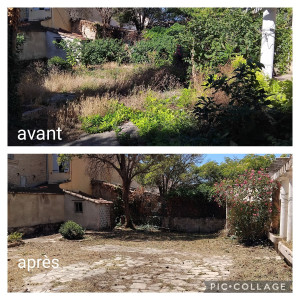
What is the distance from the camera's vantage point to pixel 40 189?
14734 millimetres

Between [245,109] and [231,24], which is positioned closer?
[245,109]

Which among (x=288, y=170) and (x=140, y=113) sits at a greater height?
(x=140, y=113)

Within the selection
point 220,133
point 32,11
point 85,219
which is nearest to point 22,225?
point 85,219

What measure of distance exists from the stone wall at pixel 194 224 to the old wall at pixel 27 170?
5.46 metres

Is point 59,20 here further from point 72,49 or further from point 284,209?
point 284,209

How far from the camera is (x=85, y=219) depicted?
15391mm

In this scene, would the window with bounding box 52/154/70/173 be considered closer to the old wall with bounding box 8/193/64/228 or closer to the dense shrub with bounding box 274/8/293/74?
the old wall with bounding box 8/193/64/228

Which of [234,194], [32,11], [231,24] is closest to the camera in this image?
[234,194]

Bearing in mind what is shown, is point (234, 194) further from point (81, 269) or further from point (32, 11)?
point (32, 11)

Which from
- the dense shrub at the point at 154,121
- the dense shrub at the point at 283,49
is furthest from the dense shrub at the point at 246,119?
the dense shrub at the point at 283,49

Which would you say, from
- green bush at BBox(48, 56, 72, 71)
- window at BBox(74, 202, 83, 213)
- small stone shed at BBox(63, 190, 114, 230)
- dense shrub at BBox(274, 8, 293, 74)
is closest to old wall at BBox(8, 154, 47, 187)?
small stone shed at BBox(63, 190, 114, 230)

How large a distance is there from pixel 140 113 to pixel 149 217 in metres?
8.13

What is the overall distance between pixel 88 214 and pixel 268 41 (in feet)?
29.7

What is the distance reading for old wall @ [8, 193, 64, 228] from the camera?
13.0 metres
